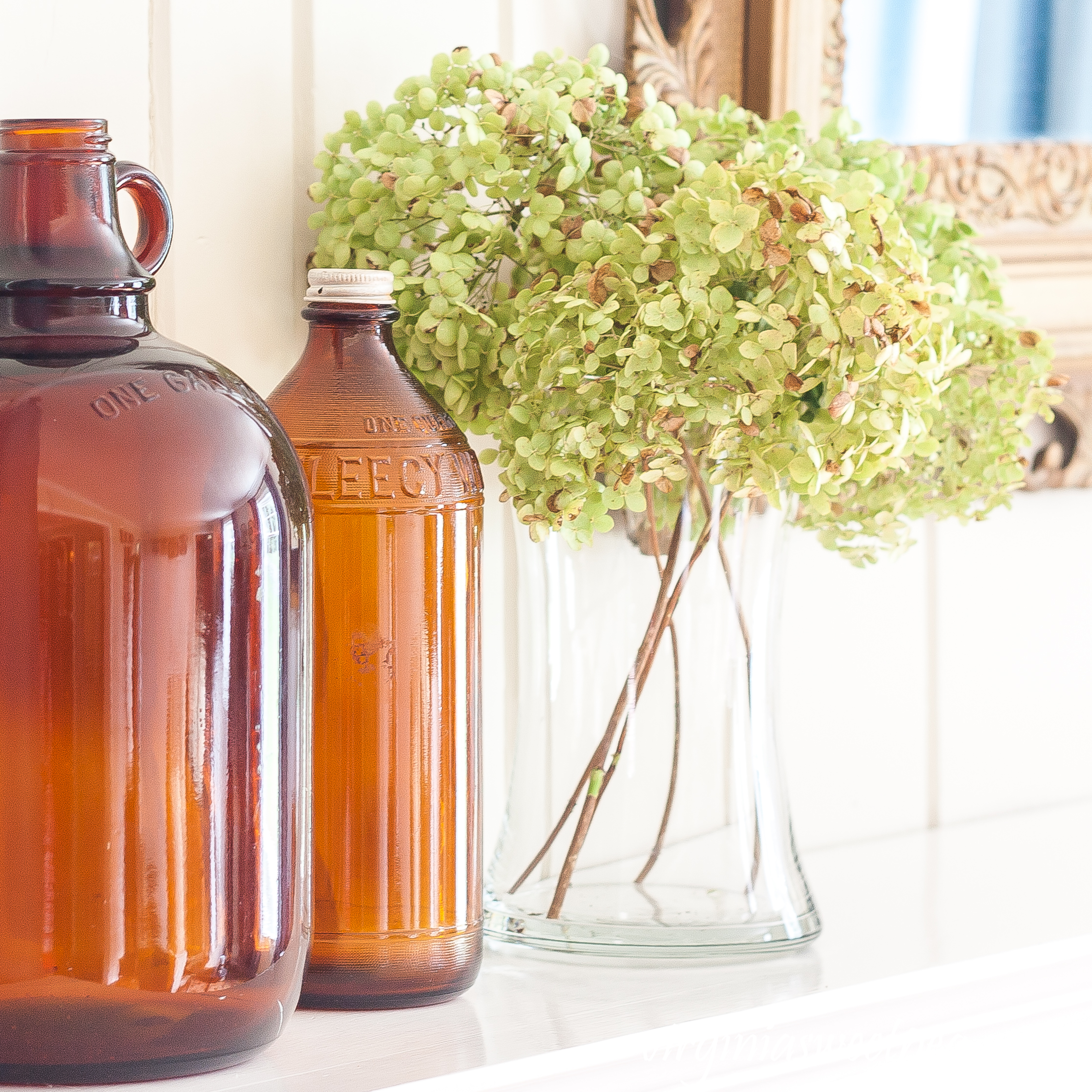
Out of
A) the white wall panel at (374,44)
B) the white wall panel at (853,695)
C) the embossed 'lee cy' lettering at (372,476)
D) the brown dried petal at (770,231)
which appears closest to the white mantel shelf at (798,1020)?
the white wall panel at (853,695)

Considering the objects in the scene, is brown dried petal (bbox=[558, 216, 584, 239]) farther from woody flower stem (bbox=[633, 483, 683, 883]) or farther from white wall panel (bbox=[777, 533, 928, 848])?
white wall panel (bbox=[777, 533, 928, 848])

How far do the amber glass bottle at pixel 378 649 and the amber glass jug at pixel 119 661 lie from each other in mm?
68

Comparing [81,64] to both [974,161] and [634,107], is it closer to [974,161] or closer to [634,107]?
[634,107]

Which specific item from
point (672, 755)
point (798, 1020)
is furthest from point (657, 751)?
point (798, 1020)

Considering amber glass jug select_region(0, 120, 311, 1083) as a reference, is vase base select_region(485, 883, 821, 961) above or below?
below

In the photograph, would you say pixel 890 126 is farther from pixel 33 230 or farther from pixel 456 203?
pixel 33 230

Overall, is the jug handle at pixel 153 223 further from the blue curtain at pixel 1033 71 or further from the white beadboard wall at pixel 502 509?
the blue curtain at pixel 1033 71

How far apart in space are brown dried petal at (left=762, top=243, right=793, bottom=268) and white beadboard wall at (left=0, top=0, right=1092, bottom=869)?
249 millimetres

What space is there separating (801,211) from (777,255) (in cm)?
2

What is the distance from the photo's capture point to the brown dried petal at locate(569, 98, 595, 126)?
64 cm

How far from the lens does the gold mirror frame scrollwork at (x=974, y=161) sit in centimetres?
80

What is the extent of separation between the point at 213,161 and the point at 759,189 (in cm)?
27

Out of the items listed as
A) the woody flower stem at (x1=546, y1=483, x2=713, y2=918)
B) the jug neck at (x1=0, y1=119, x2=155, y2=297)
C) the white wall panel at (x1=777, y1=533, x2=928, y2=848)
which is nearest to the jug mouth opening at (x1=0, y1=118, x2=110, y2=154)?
the jug neck at (x1=0, y1=119, x2=155, y2=297)

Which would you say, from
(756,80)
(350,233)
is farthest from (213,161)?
(756,80)
